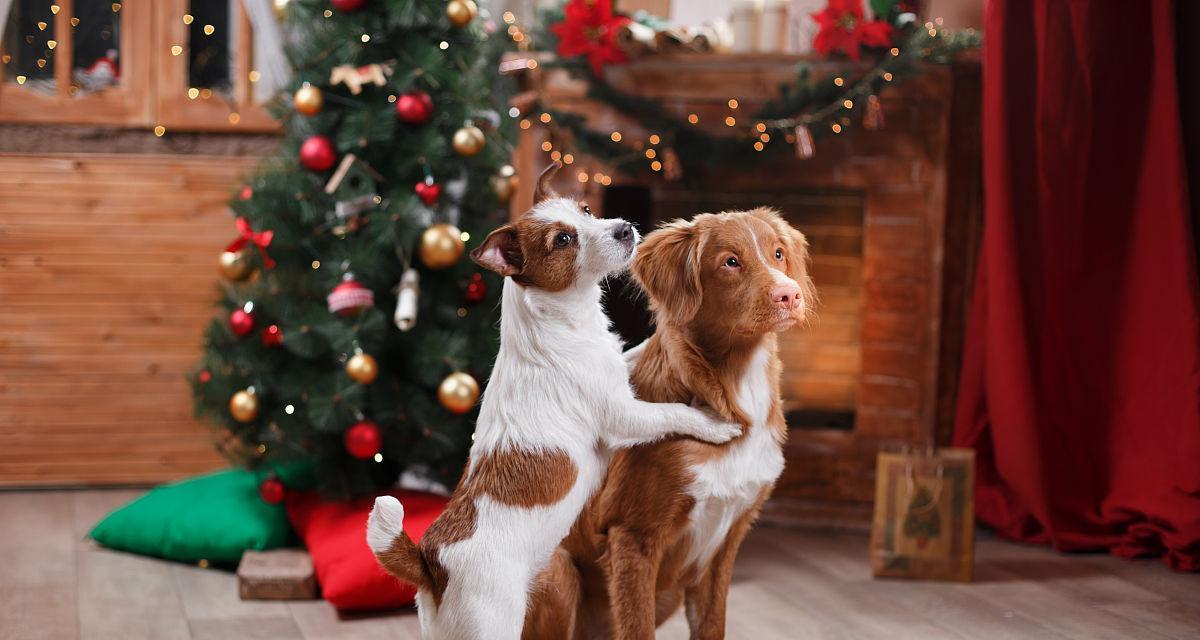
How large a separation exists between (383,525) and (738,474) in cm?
53

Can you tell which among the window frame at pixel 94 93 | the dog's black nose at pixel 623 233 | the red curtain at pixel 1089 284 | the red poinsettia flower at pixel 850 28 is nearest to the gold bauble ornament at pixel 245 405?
the window frame at pixel 94 93

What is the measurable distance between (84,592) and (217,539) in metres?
0.34

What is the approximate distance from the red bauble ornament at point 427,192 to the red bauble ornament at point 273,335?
504mm

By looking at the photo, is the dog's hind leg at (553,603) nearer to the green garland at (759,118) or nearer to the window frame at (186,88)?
the green garland at (759,118)

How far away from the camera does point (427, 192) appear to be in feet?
9.70

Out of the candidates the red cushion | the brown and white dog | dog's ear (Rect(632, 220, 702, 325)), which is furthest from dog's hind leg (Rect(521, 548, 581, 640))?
the red cushion

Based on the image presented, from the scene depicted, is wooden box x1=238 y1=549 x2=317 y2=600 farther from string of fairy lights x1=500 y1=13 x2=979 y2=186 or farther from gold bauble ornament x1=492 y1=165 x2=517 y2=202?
string of fairy lights x1=500 y1=13 x2=979 y2=186

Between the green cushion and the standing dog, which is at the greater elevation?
the standing dog

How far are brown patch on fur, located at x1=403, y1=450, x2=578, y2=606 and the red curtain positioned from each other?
6.65ft

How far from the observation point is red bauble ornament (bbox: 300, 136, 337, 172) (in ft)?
9.75

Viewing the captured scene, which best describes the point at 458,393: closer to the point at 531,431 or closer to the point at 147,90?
the point at 531,431

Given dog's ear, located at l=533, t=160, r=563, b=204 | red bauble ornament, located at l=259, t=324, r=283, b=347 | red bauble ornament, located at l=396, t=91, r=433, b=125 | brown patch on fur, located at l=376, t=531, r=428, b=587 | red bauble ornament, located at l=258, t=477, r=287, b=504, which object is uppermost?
red bauble ornament, located at l=396, t=91, r=433, b=125

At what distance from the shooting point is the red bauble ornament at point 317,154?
9.75 ft

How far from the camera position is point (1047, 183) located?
10.7 feet
